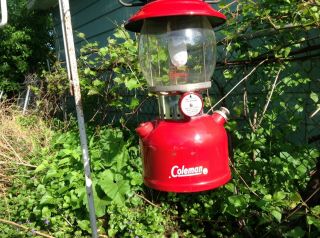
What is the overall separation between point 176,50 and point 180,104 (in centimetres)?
26

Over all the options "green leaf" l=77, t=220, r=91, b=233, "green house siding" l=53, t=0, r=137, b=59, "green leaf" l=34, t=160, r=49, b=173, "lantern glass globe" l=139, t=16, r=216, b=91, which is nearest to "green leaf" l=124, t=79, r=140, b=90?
"lantern glass globe" l=139, t=16, r=216, b=91

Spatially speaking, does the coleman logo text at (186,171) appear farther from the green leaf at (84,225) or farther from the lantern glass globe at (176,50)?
the green leaf at (84,225)

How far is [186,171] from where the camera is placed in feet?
5.30

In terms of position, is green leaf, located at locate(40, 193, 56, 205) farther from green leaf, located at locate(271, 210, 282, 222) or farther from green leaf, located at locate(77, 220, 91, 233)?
green leaf, located at locate(271, 210, 282, 222)

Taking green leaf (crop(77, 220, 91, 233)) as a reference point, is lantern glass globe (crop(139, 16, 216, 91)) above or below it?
above

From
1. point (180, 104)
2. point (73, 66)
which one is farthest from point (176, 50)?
point (73, 66)

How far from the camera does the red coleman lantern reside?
161 cm

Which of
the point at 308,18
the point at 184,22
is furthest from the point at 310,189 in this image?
the point at 184,22

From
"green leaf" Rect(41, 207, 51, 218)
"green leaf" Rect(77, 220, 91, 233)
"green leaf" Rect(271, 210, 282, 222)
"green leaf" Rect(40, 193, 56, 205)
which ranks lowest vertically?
"green leaf" Rect(77, 220, 91, 233)

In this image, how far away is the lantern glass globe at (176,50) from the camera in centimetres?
173

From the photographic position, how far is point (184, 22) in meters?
1.72

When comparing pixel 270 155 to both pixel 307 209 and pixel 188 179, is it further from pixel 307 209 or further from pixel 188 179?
pixel 188 179

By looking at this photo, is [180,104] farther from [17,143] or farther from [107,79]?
[17,143]

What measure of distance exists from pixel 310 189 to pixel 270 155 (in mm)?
459
